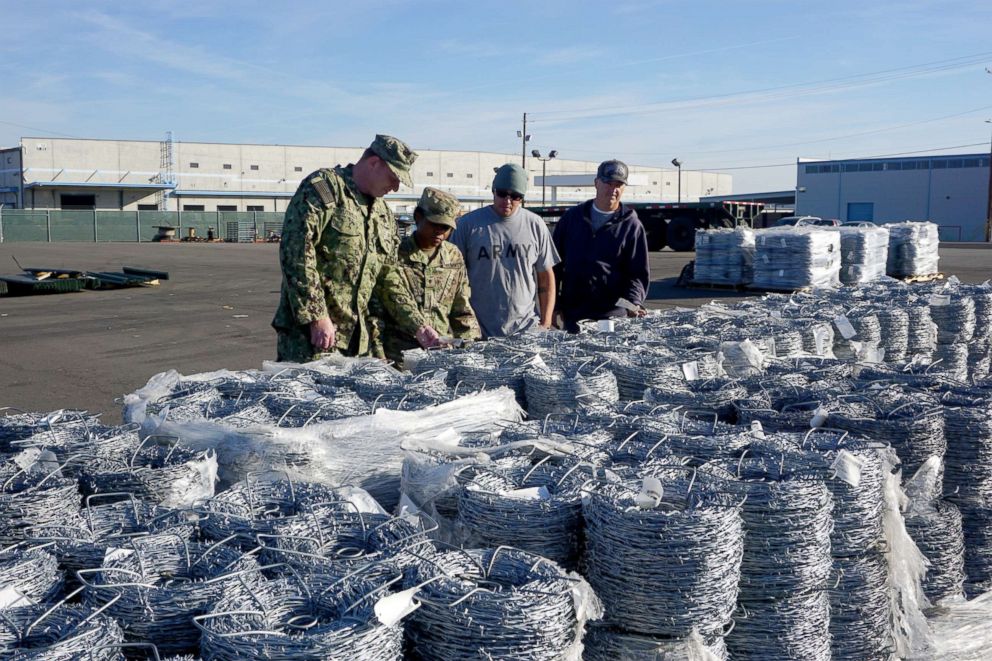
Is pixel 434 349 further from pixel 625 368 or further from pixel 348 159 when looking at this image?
pixel 348 159

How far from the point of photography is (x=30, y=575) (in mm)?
2211

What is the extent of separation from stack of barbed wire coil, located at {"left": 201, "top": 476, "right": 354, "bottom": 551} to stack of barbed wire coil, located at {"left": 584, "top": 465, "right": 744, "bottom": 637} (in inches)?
32.0

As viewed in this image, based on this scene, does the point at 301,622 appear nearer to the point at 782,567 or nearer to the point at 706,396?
the point at 782,567

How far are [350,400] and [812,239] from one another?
15703 mm

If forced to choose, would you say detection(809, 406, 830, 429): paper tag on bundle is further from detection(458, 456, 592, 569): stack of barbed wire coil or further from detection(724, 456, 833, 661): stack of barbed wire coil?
detection(458, 456, 592, 569): stack of barbed wire coil

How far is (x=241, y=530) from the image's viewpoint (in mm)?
2557

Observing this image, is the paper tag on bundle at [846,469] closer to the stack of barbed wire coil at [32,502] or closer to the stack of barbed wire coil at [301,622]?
the stack of barbed wire coil at [301,622]

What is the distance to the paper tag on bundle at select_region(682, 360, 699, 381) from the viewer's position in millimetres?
4641

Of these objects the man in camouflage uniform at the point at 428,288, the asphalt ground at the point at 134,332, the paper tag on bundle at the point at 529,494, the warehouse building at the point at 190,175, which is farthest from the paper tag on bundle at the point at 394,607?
the warehouse building at the point at 190,175

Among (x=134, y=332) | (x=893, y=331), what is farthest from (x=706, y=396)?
(x=134, y=332)

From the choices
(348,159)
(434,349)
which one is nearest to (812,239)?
(434,349)

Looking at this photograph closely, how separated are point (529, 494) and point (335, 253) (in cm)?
261

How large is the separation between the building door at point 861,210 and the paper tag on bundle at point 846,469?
217 ft

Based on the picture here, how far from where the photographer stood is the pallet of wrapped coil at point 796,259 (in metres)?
18.0
